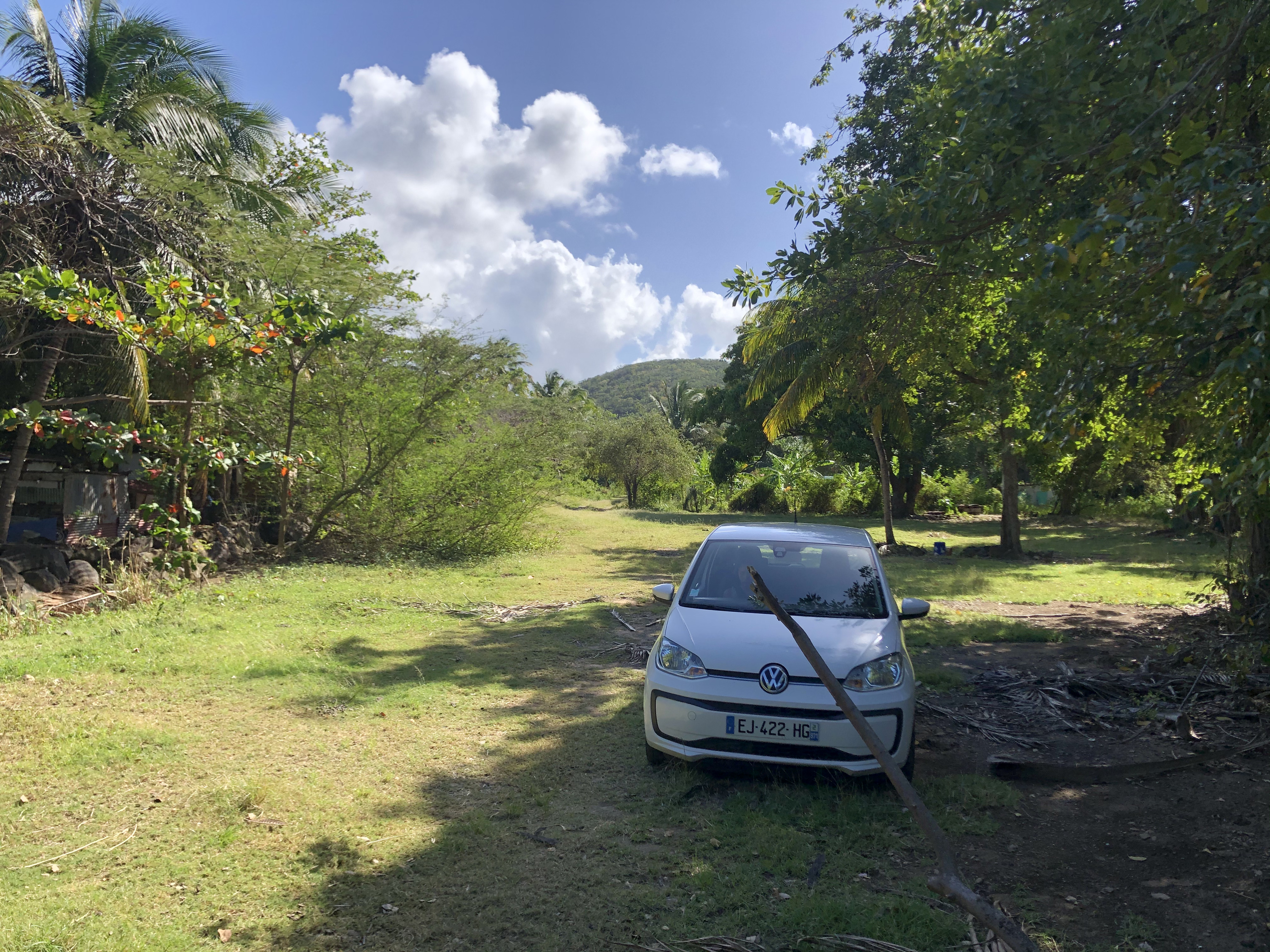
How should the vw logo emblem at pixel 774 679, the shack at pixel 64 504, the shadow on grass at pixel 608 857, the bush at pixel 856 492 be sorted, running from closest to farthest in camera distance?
the shadow on grass at pixel 608 857 → the vw logo emblem at pixel 774 679 → the shack at pixel 64 504 → the bush at pixel 856 492

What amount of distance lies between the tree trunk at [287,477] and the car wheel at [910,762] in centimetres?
1049

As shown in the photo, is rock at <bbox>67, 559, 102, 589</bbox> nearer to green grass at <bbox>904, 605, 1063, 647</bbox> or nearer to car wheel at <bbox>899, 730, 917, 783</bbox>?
car wheel at <bbox>899, 730, 917, 783</bbox>

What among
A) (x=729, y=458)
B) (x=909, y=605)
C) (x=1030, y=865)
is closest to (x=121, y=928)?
(x=1030, y=865)

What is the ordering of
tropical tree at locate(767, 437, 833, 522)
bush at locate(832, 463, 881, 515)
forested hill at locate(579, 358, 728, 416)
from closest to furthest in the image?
bush at locate(832, 463, 881, 515) → tropical tree at locate(767, 437, 833, 522) → forested hill at locate(579, 358, 728, 416)

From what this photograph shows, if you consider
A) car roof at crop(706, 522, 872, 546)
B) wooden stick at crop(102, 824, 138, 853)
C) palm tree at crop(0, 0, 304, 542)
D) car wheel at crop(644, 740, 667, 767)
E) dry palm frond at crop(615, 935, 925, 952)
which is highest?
palm tree at crop(0, 0, 304, 542)

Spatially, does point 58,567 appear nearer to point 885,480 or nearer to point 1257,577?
point 1257,577

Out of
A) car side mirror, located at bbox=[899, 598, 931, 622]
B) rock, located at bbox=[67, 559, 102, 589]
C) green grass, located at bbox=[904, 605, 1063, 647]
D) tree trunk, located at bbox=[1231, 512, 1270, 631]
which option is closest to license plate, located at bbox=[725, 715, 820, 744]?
car side mirror, located at bbox=[899, 598, 931, 622]

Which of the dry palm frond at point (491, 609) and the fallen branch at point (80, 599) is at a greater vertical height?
the fallen branch at point (80, 599)

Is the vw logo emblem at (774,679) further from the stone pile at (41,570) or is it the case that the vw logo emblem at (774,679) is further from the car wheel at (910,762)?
the stone pile at (41,570)

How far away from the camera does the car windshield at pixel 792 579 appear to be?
5383 mm

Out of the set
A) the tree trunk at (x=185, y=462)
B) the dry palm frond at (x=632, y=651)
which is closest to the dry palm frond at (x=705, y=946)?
the dry palm frond at (x=632, y=651)

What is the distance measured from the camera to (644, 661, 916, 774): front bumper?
4.39m

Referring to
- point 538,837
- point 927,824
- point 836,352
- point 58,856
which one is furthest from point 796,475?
point 927,824

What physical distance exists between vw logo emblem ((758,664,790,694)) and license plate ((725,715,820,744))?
159 mm
